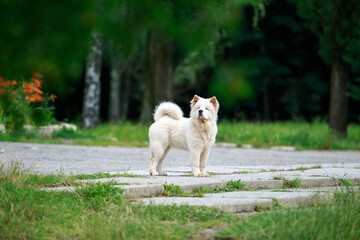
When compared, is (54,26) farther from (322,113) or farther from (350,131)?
(322,113)

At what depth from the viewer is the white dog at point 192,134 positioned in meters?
6.73

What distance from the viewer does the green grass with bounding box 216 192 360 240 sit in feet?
12.4

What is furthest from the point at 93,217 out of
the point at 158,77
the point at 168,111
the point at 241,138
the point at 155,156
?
the point at 158,77

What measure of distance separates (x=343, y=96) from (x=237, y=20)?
16.4 m

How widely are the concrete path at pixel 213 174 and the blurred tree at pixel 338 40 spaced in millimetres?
5767

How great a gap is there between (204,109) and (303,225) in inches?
117

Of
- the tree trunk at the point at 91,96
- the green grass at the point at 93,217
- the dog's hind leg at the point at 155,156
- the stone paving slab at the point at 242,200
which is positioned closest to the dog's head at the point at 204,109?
the dog's hind leg at the point at 155,156

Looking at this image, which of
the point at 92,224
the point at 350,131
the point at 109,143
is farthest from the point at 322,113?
the point at 92,224

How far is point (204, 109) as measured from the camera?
6633 mm

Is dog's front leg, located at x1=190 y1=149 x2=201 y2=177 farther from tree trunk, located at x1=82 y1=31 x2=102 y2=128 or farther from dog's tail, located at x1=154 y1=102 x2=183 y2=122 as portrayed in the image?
tree trunk, located at x1=82 y1=31 x2=102 y2=128

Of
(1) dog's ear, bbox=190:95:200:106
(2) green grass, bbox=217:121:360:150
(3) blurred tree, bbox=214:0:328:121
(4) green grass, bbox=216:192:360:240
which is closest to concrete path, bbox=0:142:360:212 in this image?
(4) green grass, bbox=216:192:360:240

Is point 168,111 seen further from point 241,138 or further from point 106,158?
point 241,138

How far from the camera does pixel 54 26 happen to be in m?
1.52

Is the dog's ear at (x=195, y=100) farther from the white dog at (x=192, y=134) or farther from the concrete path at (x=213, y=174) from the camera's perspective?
→ the concrete path at (x=213, y=174)
